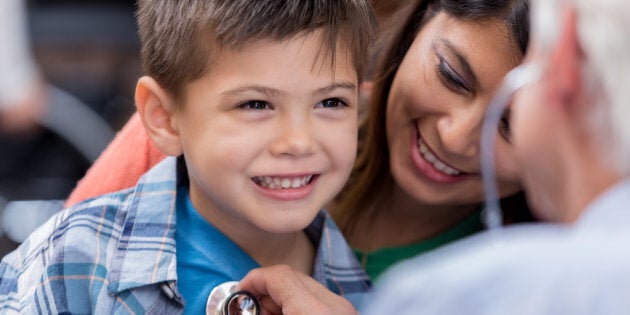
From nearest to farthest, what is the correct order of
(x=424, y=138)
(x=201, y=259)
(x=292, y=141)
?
(x=292, y=141) < (x=201, y=259) < (x=424, y=138)

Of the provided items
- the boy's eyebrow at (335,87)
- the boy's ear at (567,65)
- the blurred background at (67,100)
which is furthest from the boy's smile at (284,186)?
the blurred background at (67,100)

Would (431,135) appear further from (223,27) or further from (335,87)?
(223,27)

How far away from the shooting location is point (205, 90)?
1.20 m

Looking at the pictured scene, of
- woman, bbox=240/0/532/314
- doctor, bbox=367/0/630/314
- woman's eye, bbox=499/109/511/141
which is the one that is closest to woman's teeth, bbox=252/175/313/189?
woman, bbox=240/0/532/314

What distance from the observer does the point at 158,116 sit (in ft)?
4.23

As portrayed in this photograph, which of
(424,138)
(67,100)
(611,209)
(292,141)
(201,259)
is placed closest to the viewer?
(611,209)

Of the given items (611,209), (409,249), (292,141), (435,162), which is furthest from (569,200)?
(409,249)

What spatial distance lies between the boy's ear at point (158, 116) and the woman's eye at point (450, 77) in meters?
0.39

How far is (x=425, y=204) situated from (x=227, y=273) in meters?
0.45

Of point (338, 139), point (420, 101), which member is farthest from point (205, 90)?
point (420, 101)

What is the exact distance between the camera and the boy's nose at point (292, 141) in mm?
1171

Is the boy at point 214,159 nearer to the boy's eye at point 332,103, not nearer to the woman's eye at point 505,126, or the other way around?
the boy's eye at point 332,103

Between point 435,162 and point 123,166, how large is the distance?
466 millimetres

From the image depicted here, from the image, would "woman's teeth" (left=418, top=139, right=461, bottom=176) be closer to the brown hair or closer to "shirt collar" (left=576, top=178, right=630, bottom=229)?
the brown hair
